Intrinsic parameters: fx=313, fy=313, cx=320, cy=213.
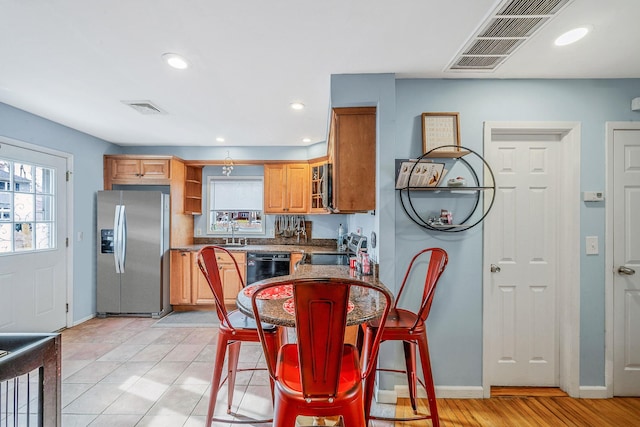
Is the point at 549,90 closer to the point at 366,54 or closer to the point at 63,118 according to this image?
the point at 366,54

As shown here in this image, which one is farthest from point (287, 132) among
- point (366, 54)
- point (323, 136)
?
point (366, 54)

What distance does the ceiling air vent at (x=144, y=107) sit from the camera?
2.89 m

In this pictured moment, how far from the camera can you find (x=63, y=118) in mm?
3303

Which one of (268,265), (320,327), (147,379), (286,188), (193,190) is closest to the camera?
(320,327)

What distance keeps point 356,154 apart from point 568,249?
1727mm

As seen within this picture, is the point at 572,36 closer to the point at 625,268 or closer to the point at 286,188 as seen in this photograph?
the point at 625,268

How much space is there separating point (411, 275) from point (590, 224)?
138 centimetres

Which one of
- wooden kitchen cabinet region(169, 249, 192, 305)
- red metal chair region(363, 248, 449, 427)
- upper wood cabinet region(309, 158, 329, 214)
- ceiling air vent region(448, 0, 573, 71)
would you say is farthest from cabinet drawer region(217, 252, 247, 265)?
ceiling air vent region(448, 0, 573, 71)

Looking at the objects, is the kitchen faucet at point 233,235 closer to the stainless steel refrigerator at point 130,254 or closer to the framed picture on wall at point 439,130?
the stainless steel refrigerator at point 130,254

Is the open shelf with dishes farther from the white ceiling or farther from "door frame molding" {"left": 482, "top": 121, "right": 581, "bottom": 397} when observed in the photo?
the white ceiling

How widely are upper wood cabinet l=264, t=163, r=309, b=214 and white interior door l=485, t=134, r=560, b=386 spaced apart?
2.65 m

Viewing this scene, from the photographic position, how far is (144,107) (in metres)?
2.98

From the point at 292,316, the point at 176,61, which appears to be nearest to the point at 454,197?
the point at 292,316

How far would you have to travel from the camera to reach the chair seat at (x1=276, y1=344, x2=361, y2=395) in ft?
4.30
